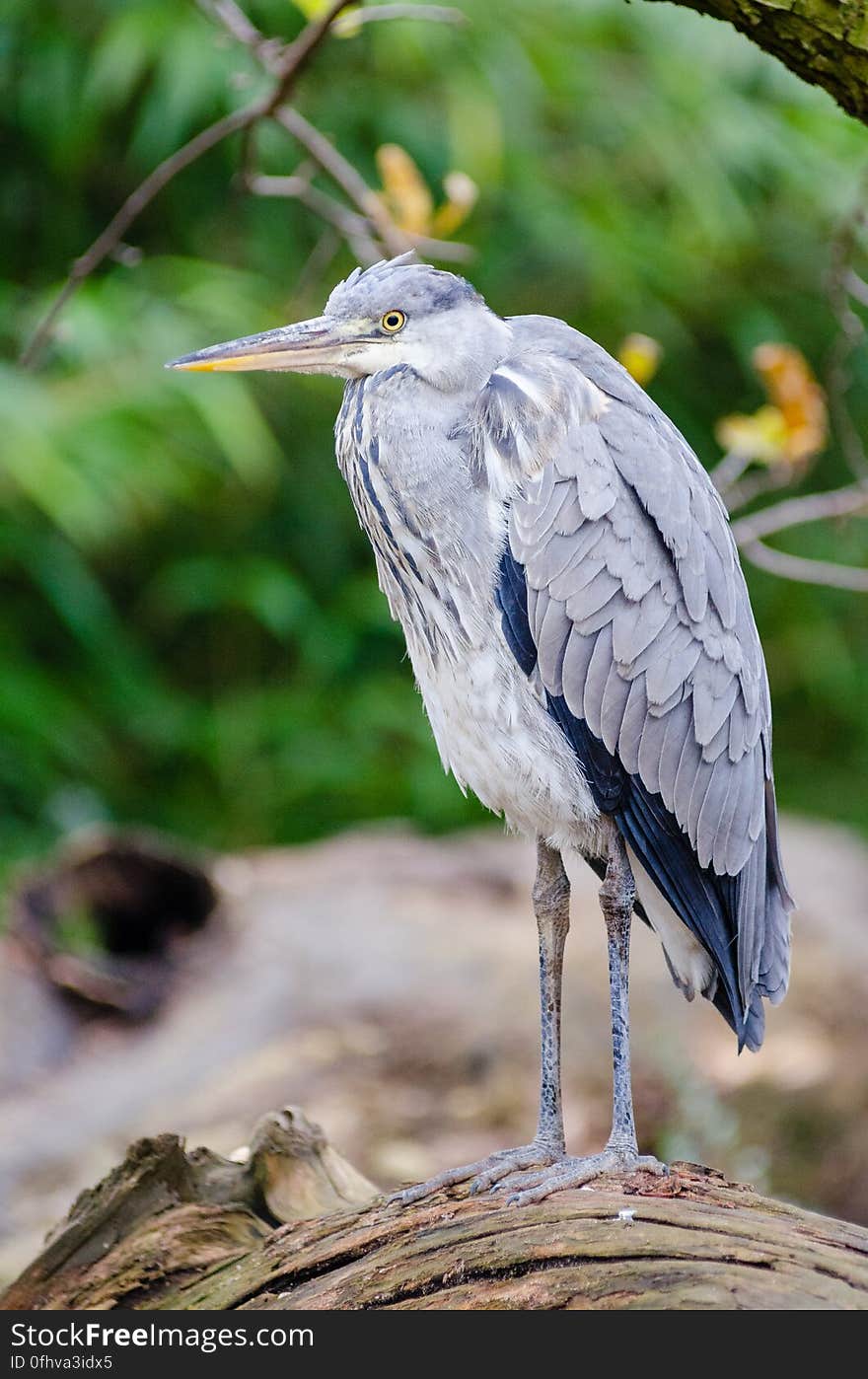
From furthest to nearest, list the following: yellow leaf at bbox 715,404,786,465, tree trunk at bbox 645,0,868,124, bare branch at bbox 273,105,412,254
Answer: yellow leaf at bbox 715,404,786,465 < bare branch at bbox 273,105,412,254 < tree trunk at bbox 645,0,868,124

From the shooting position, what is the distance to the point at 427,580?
2279 millimetres

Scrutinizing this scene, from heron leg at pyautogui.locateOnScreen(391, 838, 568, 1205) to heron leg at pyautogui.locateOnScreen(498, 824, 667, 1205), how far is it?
0.05m

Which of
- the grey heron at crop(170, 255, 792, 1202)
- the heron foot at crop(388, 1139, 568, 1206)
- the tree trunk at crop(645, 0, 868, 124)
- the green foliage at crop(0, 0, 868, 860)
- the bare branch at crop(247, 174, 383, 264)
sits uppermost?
the green foliage at crop(0, 0, 868, 860)

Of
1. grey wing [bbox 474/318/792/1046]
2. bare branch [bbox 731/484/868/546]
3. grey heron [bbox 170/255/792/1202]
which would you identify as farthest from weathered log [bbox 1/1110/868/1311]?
bare branch [bbox 731/484/868/546]

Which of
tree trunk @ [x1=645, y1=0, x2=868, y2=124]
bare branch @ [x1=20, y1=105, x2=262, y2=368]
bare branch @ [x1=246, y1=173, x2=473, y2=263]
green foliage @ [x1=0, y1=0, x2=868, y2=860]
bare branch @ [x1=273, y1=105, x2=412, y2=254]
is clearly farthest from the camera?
green foliage @ [x1=0, y1=0, x2=868, y2=860]

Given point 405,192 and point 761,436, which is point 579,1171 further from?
point 405,192

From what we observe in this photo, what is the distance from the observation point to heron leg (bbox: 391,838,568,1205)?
2168 mm

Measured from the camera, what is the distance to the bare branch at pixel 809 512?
9.18 feet

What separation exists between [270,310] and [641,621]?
3.17 meters

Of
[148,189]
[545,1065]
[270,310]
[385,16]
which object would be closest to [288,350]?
[148,189]

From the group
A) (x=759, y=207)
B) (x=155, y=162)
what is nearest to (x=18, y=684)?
(x=155, y=162)

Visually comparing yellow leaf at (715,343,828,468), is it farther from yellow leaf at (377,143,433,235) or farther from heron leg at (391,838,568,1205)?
heron leg at (391,838,568,1205)

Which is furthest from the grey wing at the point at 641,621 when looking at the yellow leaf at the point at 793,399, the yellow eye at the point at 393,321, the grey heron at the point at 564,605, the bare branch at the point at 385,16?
the yellow leaf at the point at 793,399
